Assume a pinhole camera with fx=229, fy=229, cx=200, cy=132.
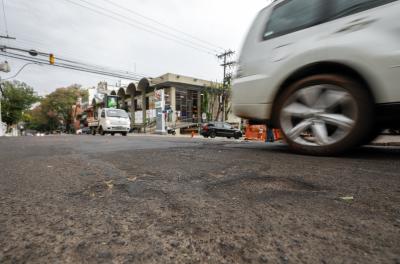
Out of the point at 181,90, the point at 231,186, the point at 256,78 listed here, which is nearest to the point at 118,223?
the point at 231,186

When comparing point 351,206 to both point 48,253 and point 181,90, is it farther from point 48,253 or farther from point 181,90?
point 181,90

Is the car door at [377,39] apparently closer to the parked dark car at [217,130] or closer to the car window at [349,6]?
the car window at [349,6]

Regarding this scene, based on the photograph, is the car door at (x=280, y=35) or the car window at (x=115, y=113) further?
the car window at (x=115, y=113)

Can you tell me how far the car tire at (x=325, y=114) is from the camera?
2.19 meters

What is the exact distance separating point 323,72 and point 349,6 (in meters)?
0.64

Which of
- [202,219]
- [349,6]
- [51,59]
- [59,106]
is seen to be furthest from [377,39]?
[59,106]

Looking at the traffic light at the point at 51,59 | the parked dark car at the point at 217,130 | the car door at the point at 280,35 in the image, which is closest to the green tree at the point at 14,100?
the traffic light at the point at 51,59

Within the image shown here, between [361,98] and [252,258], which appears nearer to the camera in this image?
[252,258]

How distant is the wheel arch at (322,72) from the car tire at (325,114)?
0.05 m

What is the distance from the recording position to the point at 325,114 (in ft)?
7.91

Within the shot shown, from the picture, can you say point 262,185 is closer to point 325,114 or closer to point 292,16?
point 325,114

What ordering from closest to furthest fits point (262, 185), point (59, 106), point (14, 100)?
1. point (262, 185)
2. point (14, 100)
3. point (59, 106)

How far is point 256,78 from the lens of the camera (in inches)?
115

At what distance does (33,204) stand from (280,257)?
104 centimetres
